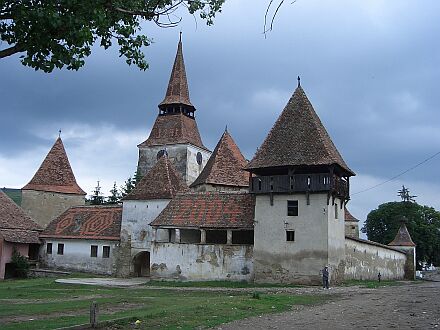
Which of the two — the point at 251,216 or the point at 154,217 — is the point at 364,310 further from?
the point at 154,217

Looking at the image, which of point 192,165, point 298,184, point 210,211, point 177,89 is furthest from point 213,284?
point 177,89

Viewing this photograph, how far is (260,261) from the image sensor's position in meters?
29.5

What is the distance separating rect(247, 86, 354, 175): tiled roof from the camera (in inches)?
1129

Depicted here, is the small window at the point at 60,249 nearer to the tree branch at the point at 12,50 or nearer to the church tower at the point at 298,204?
the church tower at the point at 298,204

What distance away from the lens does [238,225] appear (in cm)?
3092

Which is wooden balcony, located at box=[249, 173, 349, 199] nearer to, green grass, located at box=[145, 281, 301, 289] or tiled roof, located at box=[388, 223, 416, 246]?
green grass, located at box=[145, 281, 301, 289]

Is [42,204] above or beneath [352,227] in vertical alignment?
above

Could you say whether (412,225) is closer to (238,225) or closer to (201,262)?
(238,225)

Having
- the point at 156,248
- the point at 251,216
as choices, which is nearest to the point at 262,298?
the point at 251,216

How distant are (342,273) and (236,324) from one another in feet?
62.3

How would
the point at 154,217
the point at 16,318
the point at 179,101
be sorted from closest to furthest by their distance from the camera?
the point at 16,318
the point at 154,217
the point at 179,101

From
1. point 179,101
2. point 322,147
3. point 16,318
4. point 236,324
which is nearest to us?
point 236,324

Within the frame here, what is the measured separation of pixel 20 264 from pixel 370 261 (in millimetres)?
26211

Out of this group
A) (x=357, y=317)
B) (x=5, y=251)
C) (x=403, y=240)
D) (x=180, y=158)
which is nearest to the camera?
(x=357, y=317)
